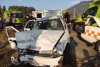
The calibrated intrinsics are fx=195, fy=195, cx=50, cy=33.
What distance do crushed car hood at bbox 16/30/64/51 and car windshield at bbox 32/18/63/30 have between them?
36.1 inches

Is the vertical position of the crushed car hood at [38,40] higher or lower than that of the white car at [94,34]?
higher

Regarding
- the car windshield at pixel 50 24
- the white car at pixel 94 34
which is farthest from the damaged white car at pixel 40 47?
the white car at pixel 94 34

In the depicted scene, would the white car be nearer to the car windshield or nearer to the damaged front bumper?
the car windshield

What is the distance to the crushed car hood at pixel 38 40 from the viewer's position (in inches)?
207

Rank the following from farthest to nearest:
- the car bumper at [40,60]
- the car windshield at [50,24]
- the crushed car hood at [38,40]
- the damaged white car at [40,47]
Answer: the car windshield at [50,24] → the crushed car hood at [38,40] → the damaged white car at [40,47] → the car bumper at [40,60]

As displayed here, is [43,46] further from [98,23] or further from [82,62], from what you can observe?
[98,23]

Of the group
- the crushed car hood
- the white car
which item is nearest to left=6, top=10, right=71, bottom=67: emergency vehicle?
the crushed car hood

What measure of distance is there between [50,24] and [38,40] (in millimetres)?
1801

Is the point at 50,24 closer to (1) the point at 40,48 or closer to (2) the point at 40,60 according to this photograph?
(1) the point at 40,48

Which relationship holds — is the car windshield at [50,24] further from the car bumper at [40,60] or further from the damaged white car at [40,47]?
the car bumper at [40,60]

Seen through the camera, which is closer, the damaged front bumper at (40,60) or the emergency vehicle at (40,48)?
the damaged front bumper at (40,60)

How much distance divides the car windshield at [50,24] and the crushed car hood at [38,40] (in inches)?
36.1

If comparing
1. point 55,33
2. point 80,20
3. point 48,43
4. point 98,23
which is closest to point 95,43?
point 98,23

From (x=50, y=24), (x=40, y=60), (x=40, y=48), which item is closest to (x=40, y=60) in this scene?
(x=40, y=60)
